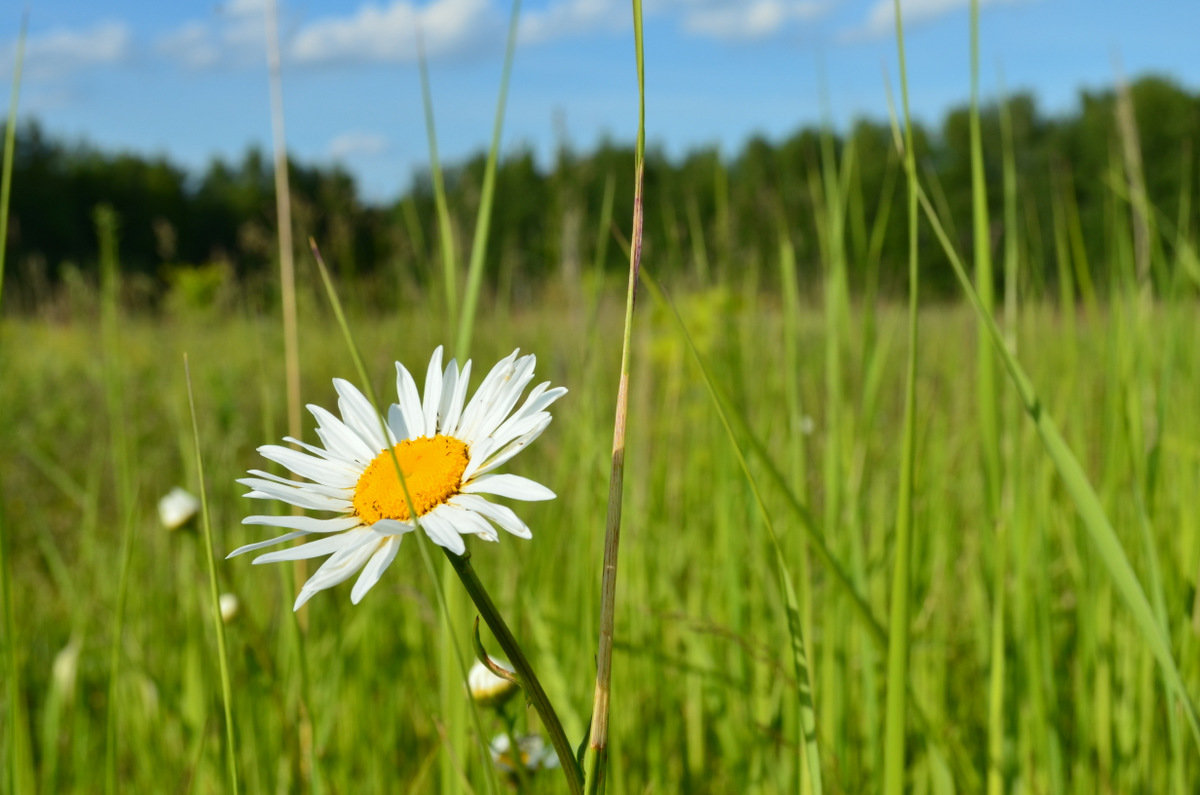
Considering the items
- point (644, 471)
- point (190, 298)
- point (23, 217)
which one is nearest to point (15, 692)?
point (644, 471)

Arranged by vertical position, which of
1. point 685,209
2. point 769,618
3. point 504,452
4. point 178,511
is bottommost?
point 769,618

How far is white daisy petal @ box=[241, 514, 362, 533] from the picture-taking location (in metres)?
0.26

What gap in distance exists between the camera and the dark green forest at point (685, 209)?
104 centimetres

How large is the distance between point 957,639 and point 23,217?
496 inches

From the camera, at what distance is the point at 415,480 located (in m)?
0.30

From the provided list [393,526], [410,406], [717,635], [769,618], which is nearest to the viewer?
[393,526]

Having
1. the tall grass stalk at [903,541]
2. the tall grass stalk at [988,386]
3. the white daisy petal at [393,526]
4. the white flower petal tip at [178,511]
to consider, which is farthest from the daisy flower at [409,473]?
the white flower petal tip at [178,511]

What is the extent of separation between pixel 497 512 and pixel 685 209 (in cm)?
258

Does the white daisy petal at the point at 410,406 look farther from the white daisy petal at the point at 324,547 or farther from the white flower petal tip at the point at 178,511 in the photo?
the white flower petal tip at the point at 178,511

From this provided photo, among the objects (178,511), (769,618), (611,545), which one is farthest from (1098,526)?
(178,511)

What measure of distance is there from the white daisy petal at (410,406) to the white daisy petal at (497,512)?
59 mm

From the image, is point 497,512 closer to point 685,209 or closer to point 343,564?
point 343,564

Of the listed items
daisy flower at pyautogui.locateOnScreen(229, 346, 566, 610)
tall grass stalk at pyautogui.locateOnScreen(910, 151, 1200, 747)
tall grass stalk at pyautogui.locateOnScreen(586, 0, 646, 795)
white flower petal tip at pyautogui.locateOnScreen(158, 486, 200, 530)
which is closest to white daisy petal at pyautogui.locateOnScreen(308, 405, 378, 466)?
daisy flower at pyautogui.locateOnScreen(229, 346, 566, 610)

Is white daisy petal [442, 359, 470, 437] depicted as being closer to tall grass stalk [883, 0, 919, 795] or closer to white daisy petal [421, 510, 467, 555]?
white daisy petal [421, 510, 467, 555]
